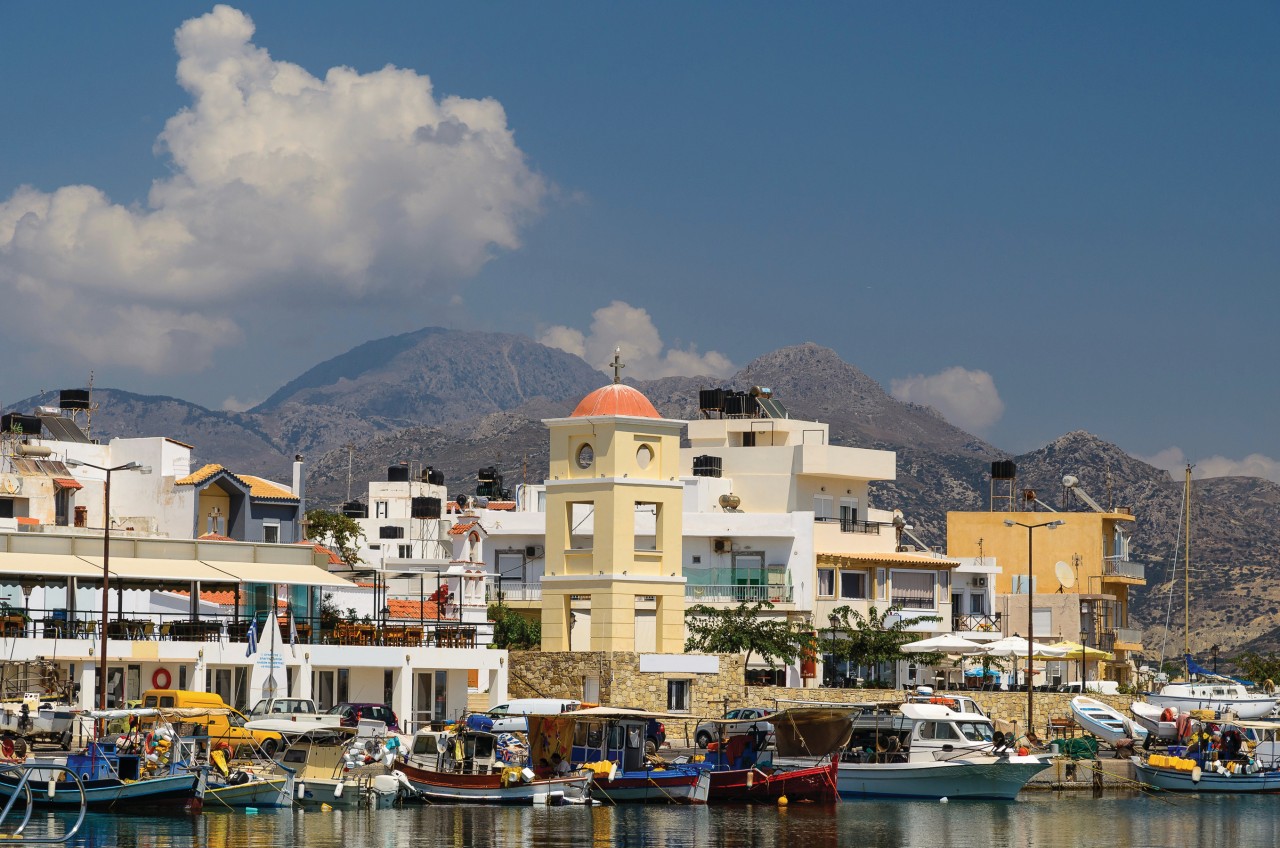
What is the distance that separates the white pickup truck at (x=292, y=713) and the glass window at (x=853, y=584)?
32486 mm

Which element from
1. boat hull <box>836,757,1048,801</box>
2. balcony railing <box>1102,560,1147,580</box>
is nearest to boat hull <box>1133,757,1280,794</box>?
boat hull <box>836,757,1048,801</box>

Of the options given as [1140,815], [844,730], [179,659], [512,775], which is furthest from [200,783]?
[1140,815]

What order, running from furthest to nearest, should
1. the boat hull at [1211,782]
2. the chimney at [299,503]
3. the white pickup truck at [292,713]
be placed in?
the chimney at [299,503] < the boat hull at [1211,782] < the white pickup truck at [292,713]

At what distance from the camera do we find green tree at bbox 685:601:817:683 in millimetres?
78688

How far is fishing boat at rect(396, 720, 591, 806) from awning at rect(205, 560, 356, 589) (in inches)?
563

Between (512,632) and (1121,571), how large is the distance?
4045 cm

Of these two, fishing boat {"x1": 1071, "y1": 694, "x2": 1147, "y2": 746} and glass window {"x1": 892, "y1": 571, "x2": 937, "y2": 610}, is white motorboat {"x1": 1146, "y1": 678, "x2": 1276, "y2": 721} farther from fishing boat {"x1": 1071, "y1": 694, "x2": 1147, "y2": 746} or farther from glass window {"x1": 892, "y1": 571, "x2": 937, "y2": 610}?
glass window {"x1": 892, "y1": 571, "x2": 937, "y2": 610}

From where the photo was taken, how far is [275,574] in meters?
69.7

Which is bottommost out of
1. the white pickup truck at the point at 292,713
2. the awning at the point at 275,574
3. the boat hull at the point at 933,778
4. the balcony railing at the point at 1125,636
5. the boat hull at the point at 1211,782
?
the boat hull at the point at 1211,782

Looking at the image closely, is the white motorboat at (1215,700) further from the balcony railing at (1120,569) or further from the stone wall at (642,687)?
the balcony railing at (1120,569)

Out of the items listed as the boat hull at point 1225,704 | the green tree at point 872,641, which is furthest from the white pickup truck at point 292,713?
the boat hull at point 1225,704

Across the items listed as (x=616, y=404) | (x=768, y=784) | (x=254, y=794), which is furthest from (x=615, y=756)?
(x=616, y=404)

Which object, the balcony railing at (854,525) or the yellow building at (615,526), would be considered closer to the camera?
the yellow building at (615,526)

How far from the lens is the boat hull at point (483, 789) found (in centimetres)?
5481
